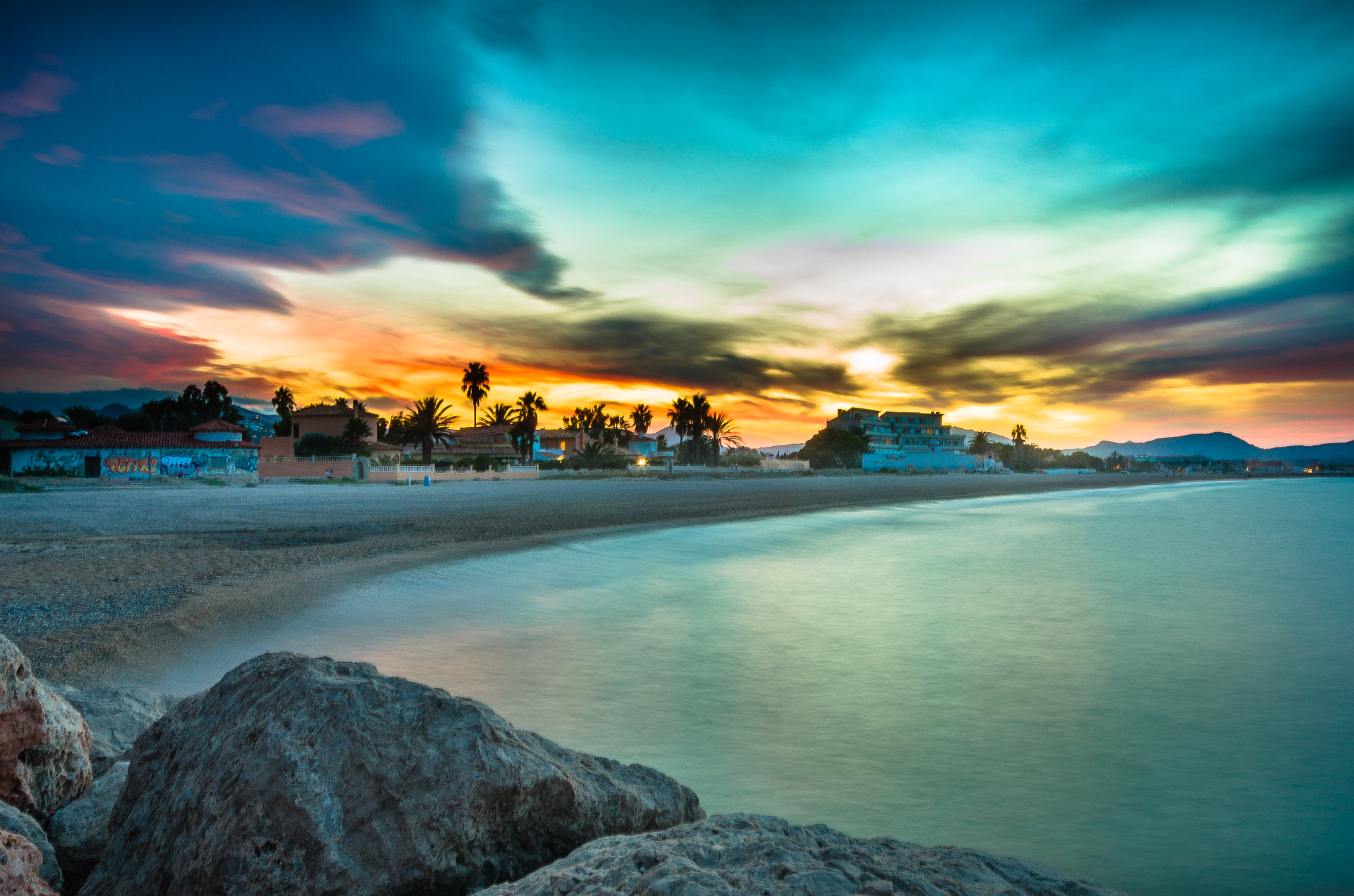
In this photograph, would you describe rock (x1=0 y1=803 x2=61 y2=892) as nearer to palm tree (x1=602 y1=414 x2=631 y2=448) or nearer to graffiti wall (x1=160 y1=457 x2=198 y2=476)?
graffiti wall (x1=160 y1=457 x2=198 y2=476)

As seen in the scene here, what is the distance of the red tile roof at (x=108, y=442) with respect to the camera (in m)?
46.9

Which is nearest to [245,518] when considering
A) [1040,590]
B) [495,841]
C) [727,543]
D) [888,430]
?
[727,543]

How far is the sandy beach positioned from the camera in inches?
343

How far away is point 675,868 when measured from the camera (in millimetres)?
2094

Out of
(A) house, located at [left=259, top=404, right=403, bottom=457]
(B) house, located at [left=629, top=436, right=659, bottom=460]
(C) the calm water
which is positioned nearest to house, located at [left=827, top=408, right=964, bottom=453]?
(B) house, located at [left=629, top=436, right=659, bottom=460]

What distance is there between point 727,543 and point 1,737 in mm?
18870

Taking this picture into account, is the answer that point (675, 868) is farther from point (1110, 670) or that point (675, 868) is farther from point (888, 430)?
point (888, 430)

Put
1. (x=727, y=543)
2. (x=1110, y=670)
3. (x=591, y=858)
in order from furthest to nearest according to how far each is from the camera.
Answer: (x=727, y=543), (x=1110, y=670), (x=591, y=858)

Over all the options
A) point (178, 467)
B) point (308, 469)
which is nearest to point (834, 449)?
point (308, 469)

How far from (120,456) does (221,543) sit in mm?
40210

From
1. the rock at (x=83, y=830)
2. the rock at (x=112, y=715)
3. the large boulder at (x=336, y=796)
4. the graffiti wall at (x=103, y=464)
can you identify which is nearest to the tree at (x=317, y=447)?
the graffiti wall at (x=103, y=464)

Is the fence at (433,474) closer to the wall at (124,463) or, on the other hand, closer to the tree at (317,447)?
the wall at (124,463)

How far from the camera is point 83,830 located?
119 inches

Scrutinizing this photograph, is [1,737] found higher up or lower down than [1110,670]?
higher up
